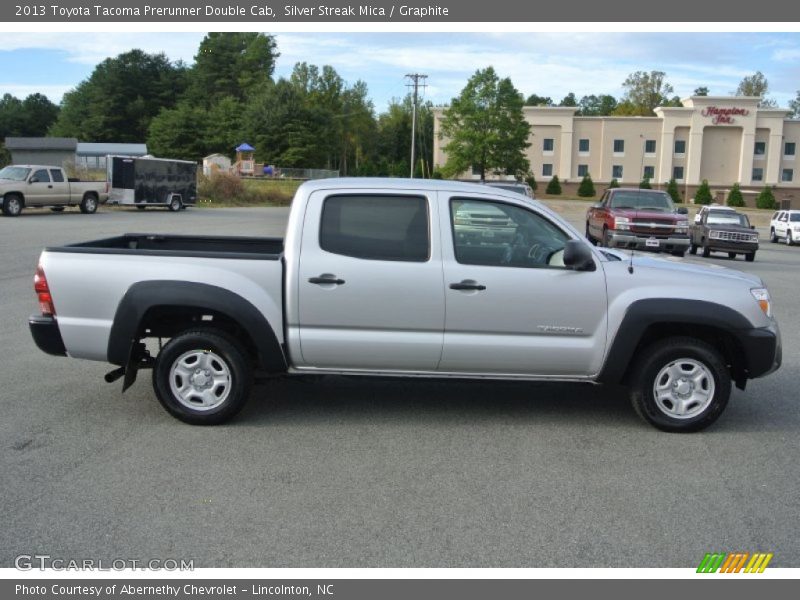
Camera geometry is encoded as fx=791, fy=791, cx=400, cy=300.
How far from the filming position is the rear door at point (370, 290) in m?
6.00

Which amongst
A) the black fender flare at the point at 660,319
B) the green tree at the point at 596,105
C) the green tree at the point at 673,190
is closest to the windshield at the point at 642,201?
the black fender flare at the point at 660,319

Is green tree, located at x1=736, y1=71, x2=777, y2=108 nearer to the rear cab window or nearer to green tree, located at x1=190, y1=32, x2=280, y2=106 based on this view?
green tree, located at x1=190, y1=32, x2=280, y2=106

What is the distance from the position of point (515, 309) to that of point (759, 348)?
6.36ft

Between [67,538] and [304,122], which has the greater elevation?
[304,122]

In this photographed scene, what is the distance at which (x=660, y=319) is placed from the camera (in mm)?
6023

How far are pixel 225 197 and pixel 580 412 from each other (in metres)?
50.3

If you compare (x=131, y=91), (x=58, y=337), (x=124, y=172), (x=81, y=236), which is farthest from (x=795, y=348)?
(x=131, y=91)

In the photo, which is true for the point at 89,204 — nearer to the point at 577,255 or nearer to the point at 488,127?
the point at 577,255

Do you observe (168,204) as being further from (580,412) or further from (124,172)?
(580,412)

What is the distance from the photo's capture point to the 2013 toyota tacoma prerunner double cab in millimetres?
6016

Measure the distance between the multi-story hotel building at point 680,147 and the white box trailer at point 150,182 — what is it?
4601 cm

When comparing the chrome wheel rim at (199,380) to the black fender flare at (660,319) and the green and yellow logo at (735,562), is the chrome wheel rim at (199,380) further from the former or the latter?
the green and yellow logo at (735,562)

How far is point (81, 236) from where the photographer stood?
2422 centimetres

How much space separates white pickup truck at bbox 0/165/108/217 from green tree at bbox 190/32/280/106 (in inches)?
2969
